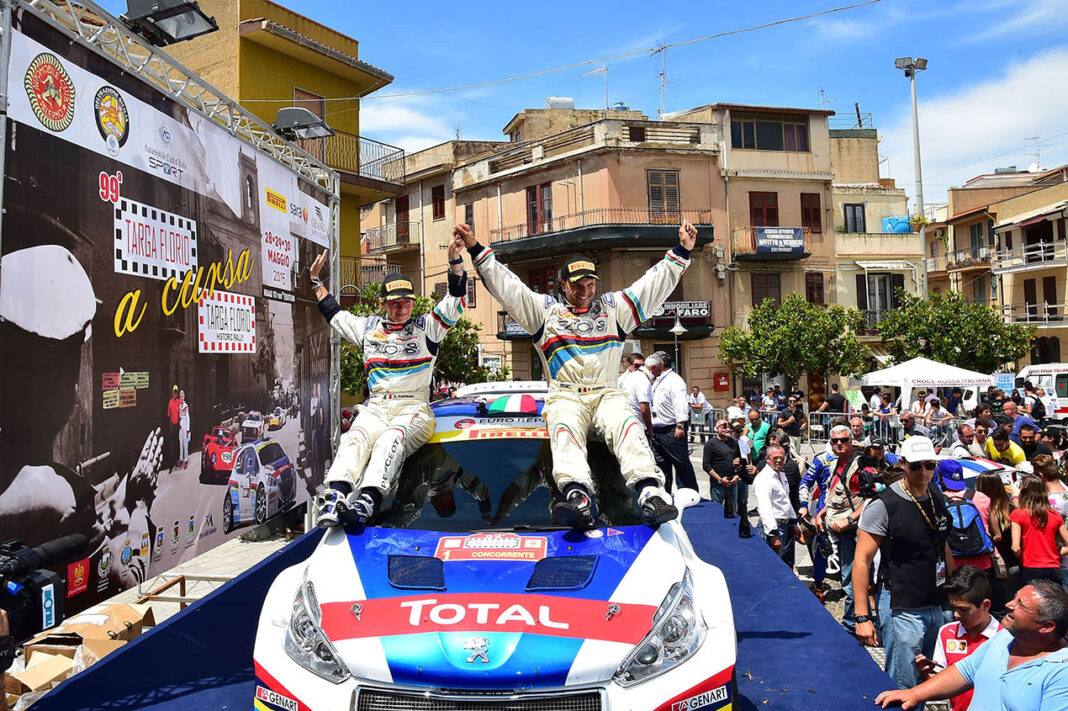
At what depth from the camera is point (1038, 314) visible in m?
40.2

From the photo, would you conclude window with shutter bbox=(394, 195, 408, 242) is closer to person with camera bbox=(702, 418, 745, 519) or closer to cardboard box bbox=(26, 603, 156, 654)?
person with camera bbox=(702, 418, 745, 519)

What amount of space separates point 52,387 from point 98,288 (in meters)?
0.85

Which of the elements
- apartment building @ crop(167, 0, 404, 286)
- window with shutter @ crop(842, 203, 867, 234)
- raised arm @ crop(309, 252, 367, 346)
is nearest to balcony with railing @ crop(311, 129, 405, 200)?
apartment building @ crop(167, 0, 404, 286)

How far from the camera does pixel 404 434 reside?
4.82 metres

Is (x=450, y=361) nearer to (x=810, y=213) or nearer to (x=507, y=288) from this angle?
(x=507, y=288)

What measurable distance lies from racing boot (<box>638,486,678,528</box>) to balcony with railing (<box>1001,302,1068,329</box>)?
40.7 m

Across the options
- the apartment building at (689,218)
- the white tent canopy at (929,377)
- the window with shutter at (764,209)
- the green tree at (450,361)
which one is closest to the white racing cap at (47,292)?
the green tree at (450,361)

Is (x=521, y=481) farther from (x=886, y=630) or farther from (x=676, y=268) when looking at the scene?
(x=886, y=630)

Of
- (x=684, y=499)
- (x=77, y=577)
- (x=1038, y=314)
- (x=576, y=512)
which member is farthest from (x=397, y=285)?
(x=1038, y=314)

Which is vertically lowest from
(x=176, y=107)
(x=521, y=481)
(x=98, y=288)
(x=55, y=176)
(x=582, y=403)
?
(x=521, y=481)

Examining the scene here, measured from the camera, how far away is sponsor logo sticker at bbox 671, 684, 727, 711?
10.2 ft

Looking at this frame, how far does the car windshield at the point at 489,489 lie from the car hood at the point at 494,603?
0.77ft

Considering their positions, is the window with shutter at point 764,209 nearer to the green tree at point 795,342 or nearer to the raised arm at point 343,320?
the green tree at point 795,342

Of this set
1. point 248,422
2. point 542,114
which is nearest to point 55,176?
point 248,422
